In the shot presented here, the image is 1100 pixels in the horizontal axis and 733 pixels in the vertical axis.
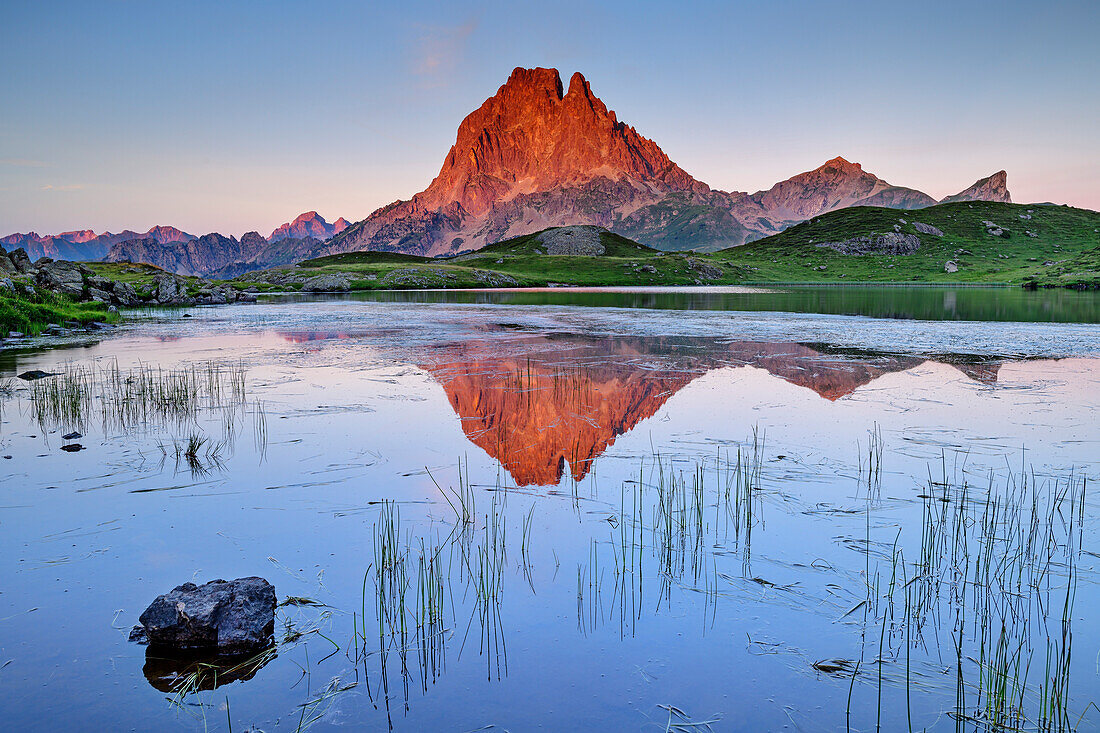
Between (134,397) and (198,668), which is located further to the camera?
(134,397)

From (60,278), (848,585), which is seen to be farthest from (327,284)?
(848,585)

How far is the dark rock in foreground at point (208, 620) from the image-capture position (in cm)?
635

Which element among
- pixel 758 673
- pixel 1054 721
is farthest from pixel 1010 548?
pixel 758 673

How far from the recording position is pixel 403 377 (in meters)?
23.2

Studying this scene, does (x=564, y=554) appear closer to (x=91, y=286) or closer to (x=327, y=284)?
(x=91, y=286)

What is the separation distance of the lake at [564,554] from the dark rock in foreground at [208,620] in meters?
0.20

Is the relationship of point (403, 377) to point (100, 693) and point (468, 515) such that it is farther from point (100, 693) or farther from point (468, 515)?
point (100, 693)

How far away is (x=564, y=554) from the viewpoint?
853 centimetres

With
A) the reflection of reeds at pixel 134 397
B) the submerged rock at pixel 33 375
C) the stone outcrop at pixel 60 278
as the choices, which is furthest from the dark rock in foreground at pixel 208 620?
the stone outcrop at pixel 60 278

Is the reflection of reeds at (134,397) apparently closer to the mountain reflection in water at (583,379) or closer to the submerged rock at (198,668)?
the mountain reflection in water at (583,379)

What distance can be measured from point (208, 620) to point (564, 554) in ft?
14.3

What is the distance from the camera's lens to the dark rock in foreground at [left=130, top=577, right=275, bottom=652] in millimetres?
6348

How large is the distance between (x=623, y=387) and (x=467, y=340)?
1755cm

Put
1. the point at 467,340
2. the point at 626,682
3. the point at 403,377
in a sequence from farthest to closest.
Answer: the point at 467,340 → the point at 403,377 → the point at 626,682
